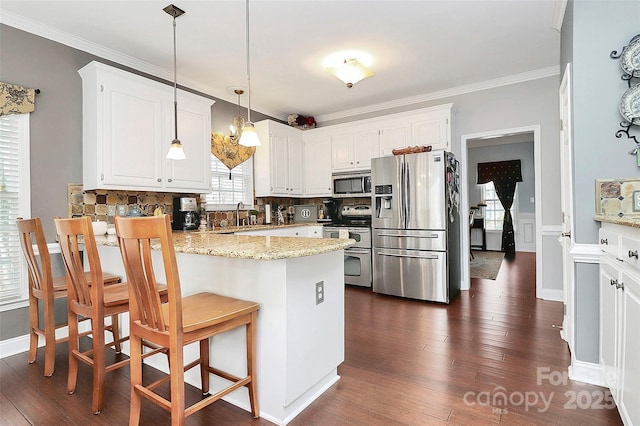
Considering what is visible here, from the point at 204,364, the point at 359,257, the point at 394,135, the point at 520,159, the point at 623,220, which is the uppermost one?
the point at 520,159

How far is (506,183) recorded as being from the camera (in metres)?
8.14

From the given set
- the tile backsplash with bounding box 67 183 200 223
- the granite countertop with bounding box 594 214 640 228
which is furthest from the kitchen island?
the tile backsplash with bounding box 67 183 200 223

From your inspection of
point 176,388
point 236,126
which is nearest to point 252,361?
point 176,388

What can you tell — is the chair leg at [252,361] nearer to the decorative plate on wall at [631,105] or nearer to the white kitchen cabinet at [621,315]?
the white kitchen cabinet at [621,315]

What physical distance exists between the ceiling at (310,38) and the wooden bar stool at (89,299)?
1799 mm

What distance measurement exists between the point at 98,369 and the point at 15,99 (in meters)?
2.26

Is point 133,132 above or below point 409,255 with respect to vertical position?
above

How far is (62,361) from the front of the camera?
2406 mm

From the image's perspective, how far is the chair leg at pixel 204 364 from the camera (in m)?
1.90

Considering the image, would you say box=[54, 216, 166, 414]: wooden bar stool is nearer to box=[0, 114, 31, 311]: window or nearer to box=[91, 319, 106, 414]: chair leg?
box=[91, 319, 106, 414]: chair leg

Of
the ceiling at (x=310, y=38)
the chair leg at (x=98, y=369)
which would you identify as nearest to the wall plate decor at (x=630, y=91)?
the ceiling at (x=310, y=38)

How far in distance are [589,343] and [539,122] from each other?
279cm

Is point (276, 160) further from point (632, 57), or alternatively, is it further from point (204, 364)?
point (632, 57)

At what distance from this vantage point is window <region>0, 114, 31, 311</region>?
8.48ft
